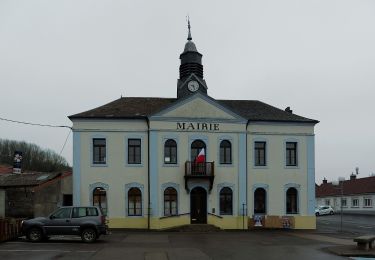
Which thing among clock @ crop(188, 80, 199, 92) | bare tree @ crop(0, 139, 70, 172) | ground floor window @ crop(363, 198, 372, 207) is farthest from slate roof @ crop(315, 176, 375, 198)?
bare tree @ crop(0, 139, 70, 172)

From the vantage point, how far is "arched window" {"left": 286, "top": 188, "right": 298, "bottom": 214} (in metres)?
34.9

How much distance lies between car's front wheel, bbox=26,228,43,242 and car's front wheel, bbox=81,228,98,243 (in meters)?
1.96

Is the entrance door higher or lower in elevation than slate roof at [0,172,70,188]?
lower

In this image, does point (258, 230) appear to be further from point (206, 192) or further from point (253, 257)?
point (253, 257)

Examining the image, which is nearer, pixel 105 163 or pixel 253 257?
pixel 253 257

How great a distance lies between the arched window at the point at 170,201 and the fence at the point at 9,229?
10433 millimetres

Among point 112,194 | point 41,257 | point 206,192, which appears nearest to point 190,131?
point 206,192

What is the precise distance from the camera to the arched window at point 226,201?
33862 mm

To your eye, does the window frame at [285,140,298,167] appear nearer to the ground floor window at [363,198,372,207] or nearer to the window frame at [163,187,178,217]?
the window frame at [163,187,178,217]

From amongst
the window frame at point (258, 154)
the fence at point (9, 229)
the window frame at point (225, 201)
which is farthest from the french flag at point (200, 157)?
the fence at point (9, 229)

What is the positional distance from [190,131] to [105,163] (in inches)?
235

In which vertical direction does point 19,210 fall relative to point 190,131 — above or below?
below

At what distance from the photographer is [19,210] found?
39688mm

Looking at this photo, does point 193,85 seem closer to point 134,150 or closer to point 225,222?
point 134,150
